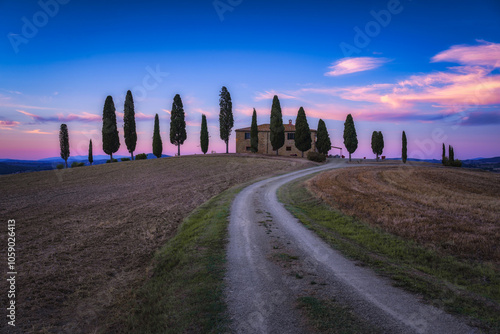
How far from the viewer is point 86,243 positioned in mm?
13227

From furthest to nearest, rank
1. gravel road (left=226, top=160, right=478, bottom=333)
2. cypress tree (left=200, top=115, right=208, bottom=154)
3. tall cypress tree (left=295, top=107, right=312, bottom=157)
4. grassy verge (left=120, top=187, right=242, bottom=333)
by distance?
cypress tree (left=200, top=115, right=208, bottom=154), tall cypress tree (left=295, top=107, right=312, bottom=157), grassy verge (left=120, top=187, right=242, bottom=333), gravel road (left=226, top=160, right=478, bottom=333)

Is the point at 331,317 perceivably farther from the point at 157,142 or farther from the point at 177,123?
the point at 157,142

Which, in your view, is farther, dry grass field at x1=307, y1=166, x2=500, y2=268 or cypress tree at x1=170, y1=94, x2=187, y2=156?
cypress tree at x1=170, y1=94, x2=187, y2=156

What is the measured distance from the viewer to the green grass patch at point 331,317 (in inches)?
204

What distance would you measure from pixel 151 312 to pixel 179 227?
349 inches

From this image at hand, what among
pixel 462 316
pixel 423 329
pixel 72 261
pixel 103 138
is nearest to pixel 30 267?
pixel 72 261

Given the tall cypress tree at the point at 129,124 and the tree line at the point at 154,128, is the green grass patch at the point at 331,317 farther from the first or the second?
the tall cypress tree at the point at 129,124

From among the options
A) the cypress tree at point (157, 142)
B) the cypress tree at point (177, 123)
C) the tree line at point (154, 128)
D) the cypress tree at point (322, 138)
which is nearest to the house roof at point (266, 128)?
the cypress tree at point (322, 138)

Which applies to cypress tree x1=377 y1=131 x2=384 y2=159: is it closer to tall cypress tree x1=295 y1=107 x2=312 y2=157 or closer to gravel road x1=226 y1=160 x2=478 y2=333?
tall cypress tree x1=295 y1=107 x2=312 y2=157

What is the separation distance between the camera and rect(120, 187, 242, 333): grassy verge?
19.2ft

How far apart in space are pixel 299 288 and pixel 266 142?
203ft

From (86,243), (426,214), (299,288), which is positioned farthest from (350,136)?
(299,288)

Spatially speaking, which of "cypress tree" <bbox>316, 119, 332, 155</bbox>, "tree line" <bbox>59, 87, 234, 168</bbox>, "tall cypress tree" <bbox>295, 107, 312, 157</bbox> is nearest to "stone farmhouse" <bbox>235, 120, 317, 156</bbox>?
"cypress tree" <bbox>316, 119, 332, 155</bbox>

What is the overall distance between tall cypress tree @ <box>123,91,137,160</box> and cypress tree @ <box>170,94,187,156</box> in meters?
8.94
